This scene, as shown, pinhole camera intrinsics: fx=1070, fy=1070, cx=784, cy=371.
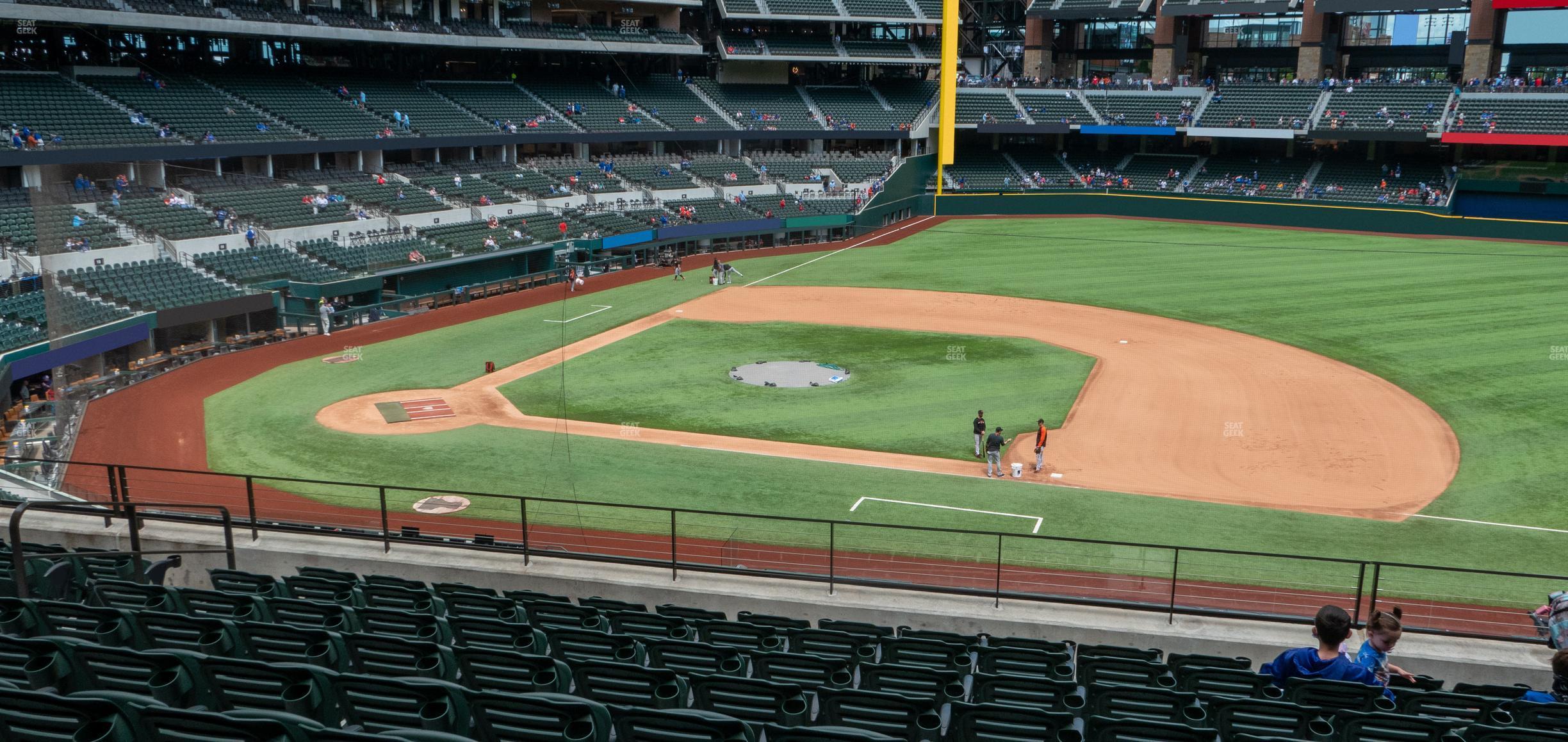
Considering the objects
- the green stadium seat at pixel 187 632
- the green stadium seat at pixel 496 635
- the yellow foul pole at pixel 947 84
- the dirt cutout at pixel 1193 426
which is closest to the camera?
the green stadium seat at pixel 187 632

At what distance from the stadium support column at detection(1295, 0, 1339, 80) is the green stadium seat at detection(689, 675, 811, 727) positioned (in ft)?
239

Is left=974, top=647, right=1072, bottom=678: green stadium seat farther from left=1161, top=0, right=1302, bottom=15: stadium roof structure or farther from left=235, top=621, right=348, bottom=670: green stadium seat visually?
left=1161, top=0, right=1302, bottom=15: stadium roof structure

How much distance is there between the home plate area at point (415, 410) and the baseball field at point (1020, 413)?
A: 27cm

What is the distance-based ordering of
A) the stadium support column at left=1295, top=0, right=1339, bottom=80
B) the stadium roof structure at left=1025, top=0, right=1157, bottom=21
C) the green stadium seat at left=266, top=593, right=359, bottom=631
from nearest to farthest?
the green stadium seat at left=266, top=593, right=359, bottom=631
the stadium support column at left=1295, top=0, right=1339, bottom=80
the stadium roof structure at left=1025, top=0, right=1157, bottom=21

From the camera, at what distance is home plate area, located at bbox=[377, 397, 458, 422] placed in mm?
27469

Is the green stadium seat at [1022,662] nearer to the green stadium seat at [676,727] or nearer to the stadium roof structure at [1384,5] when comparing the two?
the green stadium seat at [676,727]

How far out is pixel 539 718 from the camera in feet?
17.9

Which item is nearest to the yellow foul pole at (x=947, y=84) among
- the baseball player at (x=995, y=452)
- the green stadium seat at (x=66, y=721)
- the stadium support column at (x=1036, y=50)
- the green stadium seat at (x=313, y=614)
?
the stadium support column at (x=1036, y=50)

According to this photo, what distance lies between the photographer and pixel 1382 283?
144ft

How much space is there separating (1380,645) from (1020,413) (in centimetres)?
2002

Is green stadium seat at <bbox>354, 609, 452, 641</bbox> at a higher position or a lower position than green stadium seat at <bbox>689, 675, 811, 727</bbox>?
lower

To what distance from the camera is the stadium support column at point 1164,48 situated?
72688mm

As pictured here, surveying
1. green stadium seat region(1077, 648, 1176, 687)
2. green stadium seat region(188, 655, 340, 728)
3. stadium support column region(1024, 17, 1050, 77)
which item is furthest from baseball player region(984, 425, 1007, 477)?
stadium support column region(1024, 17, 1050, 77)

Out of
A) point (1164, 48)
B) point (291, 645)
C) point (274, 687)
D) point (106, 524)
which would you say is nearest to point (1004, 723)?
point (274, 687)
